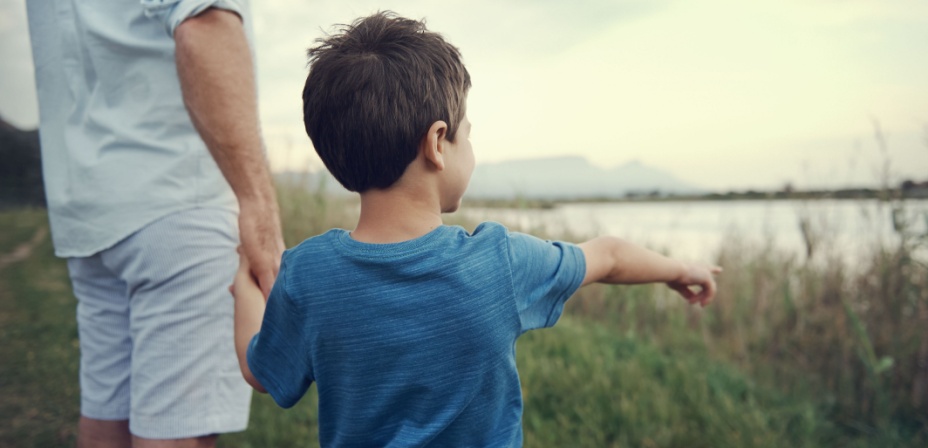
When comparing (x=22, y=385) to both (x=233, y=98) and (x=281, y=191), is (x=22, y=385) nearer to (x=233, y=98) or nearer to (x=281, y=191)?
(x=281, y=191)

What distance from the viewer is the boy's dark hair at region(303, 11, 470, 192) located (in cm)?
129

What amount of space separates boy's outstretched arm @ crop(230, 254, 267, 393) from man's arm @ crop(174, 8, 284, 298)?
29mm

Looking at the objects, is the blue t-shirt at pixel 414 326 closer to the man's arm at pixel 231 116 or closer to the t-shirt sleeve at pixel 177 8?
the man's arm at pixel 231 116

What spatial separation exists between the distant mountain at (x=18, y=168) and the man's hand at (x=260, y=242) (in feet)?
50.0

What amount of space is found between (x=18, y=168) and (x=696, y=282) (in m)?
17.1

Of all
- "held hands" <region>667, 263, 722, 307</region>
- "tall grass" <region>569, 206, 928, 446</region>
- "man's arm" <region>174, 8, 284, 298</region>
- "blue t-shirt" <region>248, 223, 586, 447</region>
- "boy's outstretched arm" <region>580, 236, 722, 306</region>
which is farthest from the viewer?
"tall grass" <region>569, 206, 928, 446</region>

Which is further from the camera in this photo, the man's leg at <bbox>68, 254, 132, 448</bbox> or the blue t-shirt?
the man's leg at <bbox>68, 254, 132, 448</bbox>

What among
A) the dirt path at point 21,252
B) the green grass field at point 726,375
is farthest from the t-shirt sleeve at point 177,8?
the dirt path at point 21,252

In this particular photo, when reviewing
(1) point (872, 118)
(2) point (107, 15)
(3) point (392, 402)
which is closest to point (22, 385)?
(2) point (107, 15)

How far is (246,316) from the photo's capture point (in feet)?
5.07

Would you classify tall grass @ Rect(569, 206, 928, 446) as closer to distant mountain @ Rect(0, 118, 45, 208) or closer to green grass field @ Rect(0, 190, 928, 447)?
green grass field @ Rect(0, 190, 928, 447)

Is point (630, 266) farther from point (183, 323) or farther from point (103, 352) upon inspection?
point (103, 352)

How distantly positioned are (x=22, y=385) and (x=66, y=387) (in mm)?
368

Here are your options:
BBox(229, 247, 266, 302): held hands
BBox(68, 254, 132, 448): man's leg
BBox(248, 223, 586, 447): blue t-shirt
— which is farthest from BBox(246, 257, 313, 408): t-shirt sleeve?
BBox(68, 254, 132, 448): man's leg
